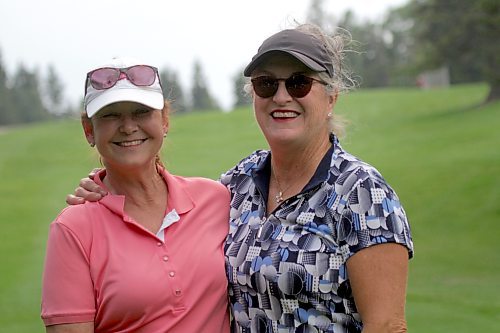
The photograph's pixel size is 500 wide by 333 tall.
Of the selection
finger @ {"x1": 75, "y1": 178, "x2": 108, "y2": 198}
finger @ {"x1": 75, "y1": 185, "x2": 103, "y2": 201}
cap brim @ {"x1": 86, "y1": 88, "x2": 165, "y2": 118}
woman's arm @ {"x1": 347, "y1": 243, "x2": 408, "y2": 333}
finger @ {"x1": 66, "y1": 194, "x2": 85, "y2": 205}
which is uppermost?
cap brim @ {"x1": 86, "y1": 88, "x2": 165, "y2": 118}

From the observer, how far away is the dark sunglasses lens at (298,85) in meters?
3.43

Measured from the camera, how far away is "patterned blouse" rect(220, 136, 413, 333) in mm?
3105

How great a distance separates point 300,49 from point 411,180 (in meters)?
16.8

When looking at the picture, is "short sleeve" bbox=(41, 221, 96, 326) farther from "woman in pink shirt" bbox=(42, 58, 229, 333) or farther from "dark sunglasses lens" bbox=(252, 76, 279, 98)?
"dark sunglasses lens" bbox=(252, 76, 279, 98)

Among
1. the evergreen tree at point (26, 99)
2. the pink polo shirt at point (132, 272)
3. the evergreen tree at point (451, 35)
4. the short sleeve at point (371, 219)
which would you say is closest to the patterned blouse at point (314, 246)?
the short sleeve at point (371, 219)

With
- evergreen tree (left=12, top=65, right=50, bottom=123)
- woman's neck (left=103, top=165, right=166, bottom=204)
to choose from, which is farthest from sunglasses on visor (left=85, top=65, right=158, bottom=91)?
evergreen tree (left=12, top=65, right=50, bottom=123)

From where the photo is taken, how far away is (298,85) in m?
3.44

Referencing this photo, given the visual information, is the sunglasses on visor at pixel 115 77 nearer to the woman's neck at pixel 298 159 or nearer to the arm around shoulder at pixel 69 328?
the woman's neck at pixel 298 159

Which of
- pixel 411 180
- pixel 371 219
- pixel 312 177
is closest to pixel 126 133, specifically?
pixel 312 177

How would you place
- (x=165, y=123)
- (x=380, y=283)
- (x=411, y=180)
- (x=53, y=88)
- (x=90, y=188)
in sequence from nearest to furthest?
(x=380, y=283) → (x=90, y=188) → (x=165, y=123) → (x=411, y=180) → (x=53, y=88)

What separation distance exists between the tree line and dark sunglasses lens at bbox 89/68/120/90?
11600 mm

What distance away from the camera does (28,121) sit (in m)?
97.5

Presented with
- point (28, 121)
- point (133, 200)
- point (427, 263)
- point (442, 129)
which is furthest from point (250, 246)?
point (28, 121)

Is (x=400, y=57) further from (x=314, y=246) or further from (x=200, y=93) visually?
(x=314, y=246)
